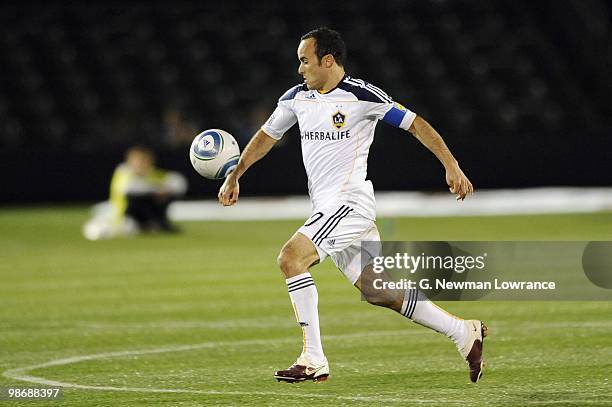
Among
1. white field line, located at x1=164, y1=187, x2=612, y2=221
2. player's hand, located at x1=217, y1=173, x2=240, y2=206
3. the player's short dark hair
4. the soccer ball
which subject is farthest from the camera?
white field line, located at x1=164, y1=187, x2=612, y2=221

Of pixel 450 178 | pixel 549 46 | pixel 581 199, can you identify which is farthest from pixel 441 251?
pixel 549 46

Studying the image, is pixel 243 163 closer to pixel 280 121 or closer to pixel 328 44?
pixel 280 121

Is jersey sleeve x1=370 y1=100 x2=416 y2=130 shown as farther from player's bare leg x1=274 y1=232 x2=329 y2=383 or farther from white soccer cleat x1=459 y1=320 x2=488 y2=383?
white soccer cleat x1=459 y1=320 x2=488 y2=383

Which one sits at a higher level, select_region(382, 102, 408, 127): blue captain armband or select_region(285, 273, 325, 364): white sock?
select_region(382, 102, 408, 127): blue captain armband

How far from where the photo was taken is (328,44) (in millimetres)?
8008

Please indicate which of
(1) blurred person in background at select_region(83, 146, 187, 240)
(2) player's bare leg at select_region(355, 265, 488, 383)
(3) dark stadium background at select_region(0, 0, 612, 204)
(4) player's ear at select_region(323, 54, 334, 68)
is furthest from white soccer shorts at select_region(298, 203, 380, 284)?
(3) dark stadium background at select_region(0, 0, 612, 204)

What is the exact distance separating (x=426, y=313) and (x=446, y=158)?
36.7 inches

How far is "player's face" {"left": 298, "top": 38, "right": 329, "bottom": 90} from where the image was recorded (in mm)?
8000

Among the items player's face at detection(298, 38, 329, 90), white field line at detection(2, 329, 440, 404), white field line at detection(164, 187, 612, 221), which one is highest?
white field line at detection(164, 187, 612, 221)

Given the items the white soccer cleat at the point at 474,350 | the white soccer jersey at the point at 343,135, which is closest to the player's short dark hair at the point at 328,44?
the white soccer jersey at the point at 343,135

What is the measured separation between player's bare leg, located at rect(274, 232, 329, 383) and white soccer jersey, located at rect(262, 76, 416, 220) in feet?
1.12
